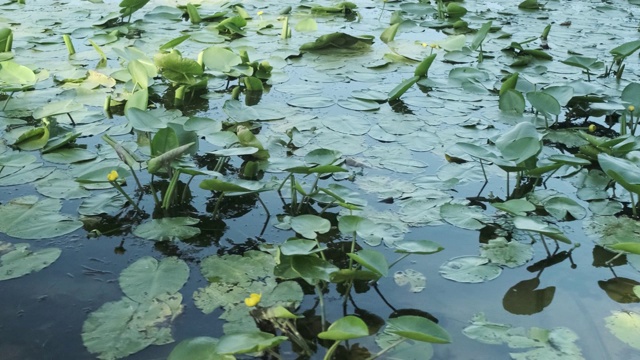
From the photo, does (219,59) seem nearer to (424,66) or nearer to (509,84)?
(424,66)

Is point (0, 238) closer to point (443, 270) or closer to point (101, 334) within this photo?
point (101, 334)

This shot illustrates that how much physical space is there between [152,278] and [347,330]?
1.59 feet

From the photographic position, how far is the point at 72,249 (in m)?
1.50

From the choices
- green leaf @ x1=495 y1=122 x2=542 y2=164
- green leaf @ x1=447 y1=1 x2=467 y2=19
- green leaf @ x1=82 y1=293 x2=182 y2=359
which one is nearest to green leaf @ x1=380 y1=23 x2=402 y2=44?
green leaf @ x1=447 y1=1 x2=467 y2=19

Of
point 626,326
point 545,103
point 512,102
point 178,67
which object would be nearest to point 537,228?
point 626,326

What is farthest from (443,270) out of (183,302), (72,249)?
(72,249)

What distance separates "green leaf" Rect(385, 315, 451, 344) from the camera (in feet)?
3.57

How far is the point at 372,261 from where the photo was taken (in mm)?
1278

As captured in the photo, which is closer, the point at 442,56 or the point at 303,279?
the point at 303,279

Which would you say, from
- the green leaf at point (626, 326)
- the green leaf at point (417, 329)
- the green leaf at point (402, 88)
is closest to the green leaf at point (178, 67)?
the green leaf at point (402, 88)

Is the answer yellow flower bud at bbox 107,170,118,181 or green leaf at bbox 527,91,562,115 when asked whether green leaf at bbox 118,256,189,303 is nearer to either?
yellow flower bud at bbox 107,170,118,181

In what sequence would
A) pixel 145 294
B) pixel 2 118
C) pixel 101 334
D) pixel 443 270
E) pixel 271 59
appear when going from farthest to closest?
pixel 271 59, pixel 2 118, pixel 443 270, pixel 145 294, pixel 101 334

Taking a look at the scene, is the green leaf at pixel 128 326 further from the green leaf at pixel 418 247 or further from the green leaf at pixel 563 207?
the green leaf at pixel 563 207

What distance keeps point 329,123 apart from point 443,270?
823 mm
